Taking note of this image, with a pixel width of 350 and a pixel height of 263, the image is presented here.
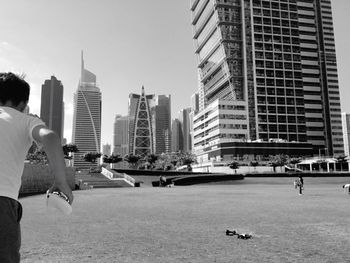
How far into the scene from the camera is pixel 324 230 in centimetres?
955

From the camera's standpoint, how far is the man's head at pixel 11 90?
2796 mm

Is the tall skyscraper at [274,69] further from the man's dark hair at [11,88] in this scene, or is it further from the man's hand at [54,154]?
the man's hand at [54,154]

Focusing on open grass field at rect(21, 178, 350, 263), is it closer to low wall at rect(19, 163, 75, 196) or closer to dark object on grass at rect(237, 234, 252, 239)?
dark object on grass at rect(237, 234, 252, 239)

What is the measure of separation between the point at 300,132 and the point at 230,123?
33.0 meters

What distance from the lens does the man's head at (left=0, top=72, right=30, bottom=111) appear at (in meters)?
2.80

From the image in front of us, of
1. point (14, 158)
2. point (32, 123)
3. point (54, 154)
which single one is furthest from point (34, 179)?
point (54, 154)

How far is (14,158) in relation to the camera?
2.61 m

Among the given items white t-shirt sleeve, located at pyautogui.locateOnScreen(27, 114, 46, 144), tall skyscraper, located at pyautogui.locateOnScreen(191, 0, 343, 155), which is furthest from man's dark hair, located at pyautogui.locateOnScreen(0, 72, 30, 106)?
tall skyscraper, located at pyautogui.locateOnScreen(191, 0, 343, 155)

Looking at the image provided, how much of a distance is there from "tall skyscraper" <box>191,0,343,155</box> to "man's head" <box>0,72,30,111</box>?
468 feet

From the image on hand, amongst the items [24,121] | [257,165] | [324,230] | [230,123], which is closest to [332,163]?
[257,165]

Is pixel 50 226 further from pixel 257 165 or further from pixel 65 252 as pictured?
pixel 257 165

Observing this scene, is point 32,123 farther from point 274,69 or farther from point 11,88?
point 274,69

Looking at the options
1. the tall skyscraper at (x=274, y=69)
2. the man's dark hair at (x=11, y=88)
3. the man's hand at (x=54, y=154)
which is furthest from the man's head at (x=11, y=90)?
the tall skyscraper at (x=274, y=69)

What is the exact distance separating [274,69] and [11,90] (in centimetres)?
15727
